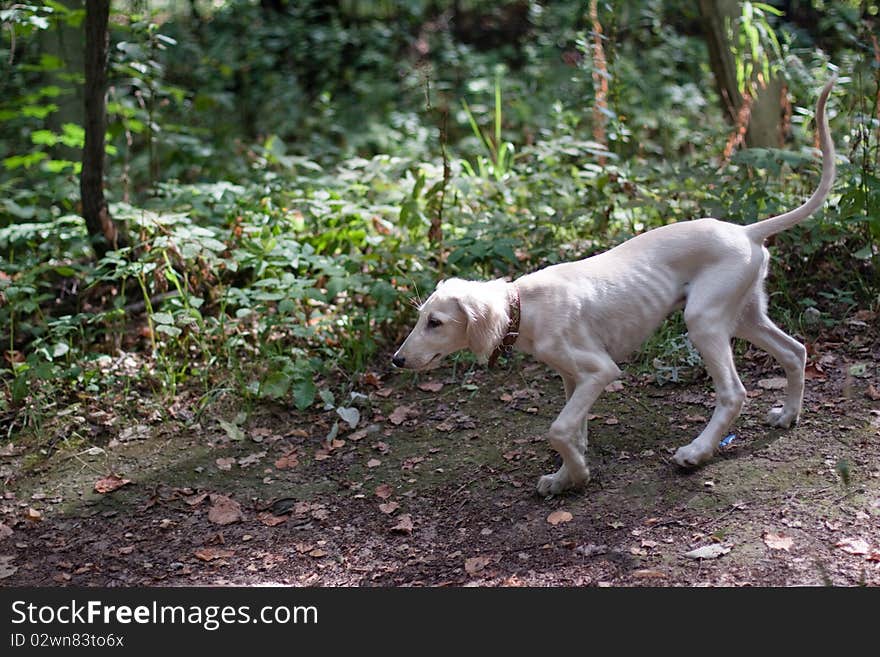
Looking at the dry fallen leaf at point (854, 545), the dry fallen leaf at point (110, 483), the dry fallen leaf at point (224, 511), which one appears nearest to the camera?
the dry fallen leaf at point (854, 545)

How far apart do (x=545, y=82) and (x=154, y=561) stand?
9.55 m

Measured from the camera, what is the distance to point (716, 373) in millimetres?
4199

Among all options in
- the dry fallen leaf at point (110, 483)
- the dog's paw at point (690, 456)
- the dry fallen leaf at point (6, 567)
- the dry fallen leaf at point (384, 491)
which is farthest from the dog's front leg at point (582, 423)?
the dry fallen leaf at point (6, 567)

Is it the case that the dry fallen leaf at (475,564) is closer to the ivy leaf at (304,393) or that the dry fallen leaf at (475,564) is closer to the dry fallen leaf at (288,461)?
the dry fallen leaf at (288,461)

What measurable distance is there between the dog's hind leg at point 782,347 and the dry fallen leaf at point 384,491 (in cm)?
200

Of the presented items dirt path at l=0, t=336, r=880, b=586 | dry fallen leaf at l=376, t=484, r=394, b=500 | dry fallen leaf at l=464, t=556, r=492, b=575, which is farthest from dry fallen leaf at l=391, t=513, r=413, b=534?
dry fallen leaf at l=464, t=556, r=492, b=575

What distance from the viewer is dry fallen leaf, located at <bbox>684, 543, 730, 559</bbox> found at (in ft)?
12.1

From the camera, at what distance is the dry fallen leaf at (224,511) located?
464 centimetres

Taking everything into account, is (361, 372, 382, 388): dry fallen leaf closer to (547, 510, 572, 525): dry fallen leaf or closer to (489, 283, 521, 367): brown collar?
(489, 283, 521, 367): brown collar

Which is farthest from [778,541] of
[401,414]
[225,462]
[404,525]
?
[225,462]

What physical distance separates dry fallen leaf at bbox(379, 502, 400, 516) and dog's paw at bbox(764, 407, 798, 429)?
2.00 meters

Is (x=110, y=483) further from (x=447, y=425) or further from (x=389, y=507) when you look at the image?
(x=447, y=425)

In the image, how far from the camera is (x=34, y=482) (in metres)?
5.04

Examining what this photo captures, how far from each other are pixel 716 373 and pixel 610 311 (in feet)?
1.89
